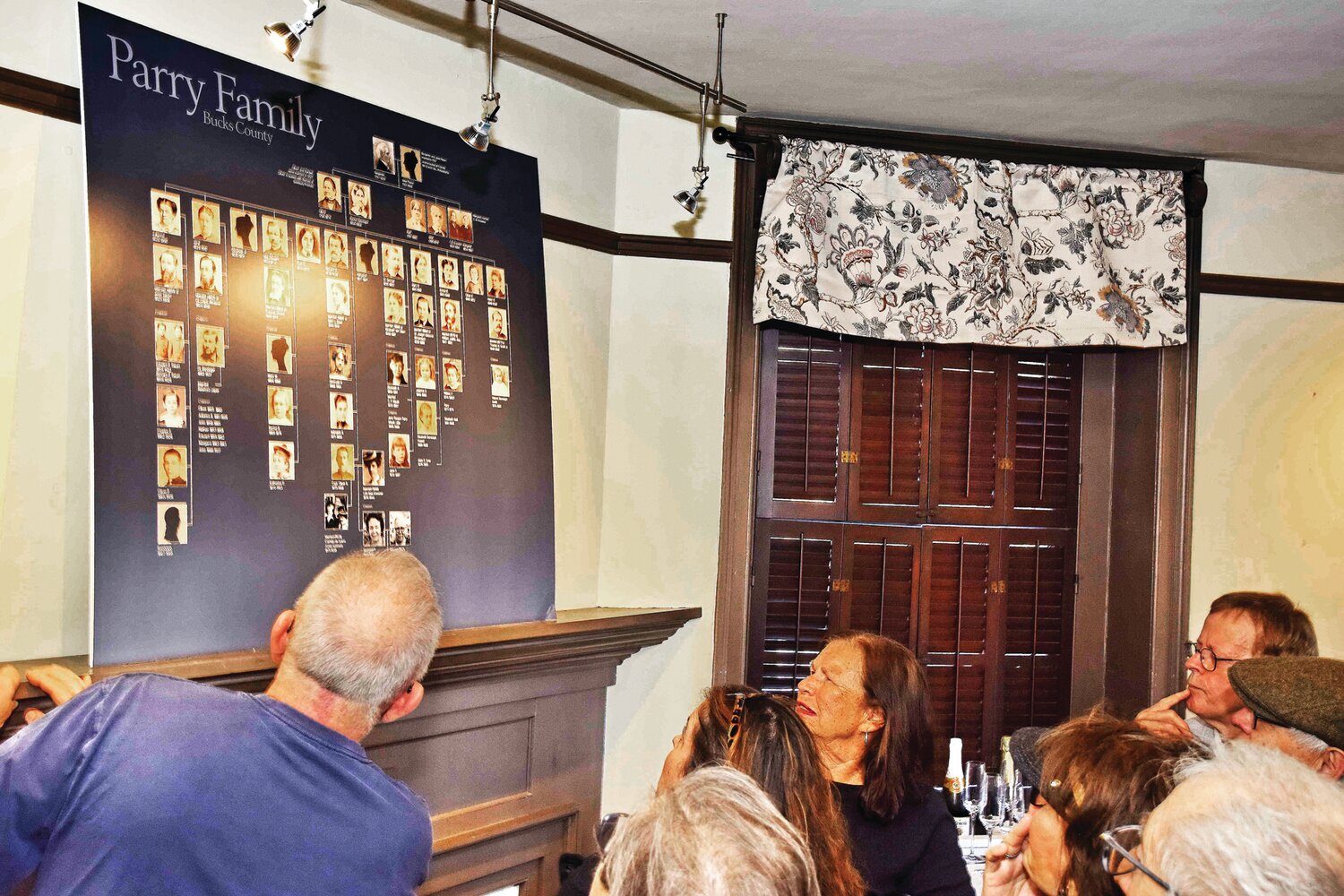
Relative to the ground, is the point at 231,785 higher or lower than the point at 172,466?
lower

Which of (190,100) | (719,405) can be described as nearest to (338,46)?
(190,100)

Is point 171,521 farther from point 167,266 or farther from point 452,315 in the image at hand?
point 452,315

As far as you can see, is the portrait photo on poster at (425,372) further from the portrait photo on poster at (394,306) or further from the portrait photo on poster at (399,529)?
the portrait photo on poster at (399,529)

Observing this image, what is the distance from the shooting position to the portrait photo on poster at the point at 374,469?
280 cm

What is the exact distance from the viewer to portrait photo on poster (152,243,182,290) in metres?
2.41

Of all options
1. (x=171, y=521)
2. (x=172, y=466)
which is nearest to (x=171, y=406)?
(x=172, y=466)

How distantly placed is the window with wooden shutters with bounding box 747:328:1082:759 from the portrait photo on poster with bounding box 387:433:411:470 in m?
1.42

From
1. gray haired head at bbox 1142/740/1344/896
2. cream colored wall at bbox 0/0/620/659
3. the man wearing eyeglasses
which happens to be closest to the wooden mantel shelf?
cream colored wall at bbox 0/0/620/659

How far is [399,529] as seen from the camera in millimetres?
2857

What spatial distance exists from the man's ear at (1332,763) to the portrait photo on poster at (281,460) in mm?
2166

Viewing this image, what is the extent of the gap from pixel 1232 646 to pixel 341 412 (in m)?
2.30

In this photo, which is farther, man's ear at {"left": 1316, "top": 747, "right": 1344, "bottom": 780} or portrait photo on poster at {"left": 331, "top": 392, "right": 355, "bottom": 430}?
portrait photo on poster at {"left": 331, "top": 392, "right": 355, "bottom": 430}

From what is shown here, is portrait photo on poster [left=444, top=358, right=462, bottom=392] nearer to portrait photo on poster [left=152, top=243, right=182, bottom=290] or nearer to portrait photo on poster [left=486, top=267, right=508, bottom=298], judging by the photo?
portrait photo on poster [left=486, top=267, right=508, bottom=298]

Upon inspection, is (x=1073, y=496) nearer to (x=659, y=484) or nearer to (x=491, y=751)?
(x=659, y=484)
